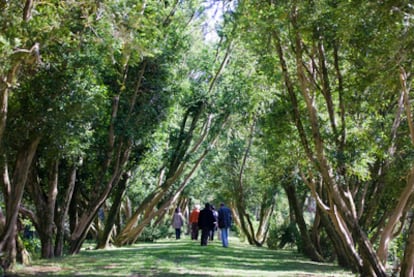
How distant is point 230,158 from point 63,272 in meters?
21.2

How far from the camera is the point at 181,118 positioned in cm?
2650

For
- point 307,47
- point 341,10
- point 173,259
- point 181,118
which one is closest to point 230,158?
point 181,118

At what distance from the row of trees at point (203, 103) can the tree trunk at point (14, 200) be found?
3 centimetres

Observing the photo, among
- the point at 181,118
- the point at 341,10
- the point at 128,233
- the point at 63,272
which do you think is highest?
the point at 181,118

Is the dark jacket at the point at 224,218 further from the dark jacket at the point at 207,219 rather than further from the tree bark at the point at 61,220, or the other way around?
the tree bark at the point at 61,220

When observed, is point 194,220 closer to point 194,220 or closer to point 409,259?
point 194,220

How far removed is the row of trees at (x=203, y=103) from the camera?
1066 cm

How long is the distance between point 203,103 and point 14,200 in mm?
12412

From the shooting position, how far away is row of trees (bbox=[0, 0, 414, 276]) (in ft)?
35.0

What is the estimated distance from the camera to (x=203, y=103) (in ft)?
81.4

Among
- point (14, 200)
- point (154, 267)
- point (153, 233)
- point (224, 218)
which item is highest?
point (153, 233)

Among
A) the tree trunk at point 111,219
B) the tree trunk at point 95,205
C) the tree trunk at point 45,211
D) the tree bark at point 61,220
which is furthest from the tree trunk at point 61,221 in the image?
the tree trunk at point 111,219

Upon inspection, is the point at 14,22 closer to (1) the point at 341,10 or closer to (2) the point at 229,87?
(1) the point at 341,10

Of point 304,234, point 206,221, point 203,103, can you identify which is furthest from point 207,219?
point 203,103
